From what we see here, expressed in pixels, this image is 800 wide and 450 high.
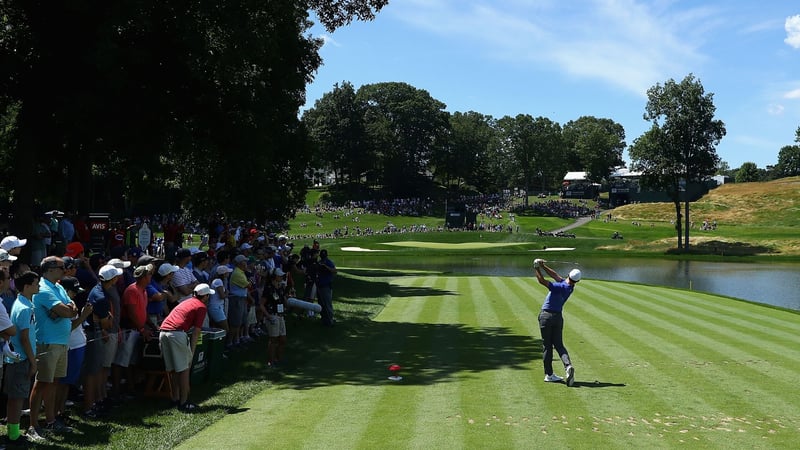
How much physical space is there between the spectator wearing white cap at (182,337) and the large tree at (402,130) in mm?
117954

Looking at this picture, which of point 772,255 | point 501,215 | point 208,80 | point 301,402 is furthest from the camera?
point 501,215

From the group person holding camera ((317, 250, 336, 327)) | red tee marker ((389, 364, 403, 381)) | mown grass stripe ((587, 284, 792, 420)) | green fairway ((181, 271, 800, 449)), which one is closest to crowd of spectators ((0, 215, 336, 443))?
green fairway ((181, 271, 800, 449))

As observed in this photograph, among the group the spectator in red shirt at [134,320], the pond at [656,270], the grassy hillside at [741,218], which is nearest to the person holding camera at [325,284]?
the spectator in red shirt at [134,320]

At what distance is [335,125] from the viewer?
12925 cm

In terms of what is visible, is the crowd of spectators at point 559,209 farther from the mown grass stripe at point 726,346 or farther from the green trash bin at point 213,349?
the green trash bin at point 213,349

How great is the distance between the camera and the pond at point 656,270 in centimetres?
3903

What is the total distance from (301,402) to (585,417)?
16.0 feet

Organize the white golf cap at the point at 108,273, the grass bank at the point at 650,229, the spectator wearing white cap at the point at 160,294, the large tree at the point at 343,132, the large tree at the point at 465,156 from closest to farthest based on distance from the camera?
the white golf cap at the point at 108,273, the spectator wearing white cap at the point at 160,294, the grass bank at the point at 650,229, the large tree at the point at 343,132, the large tree at the point at 465,156

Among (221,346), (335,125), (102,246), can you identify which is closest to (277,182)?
(102,246)

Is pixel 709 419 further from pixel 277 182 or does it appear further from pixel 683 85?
pixel 683 85

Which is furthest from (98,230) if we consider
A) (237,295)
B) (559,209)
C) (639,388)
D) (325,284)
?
(559,209)

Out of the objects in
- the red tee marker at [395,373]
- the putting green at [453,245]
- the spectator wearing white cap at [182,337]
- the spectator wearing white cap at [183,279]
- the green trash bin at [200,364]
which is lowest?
the putting green at [453,245]

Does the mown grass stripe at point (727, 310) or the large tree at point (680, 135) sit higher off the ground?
the large tree at point (680, 135)

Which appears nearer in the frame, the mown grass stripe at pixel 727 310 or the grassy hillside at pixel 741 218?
the mown grass stripe at pixel 727 310
